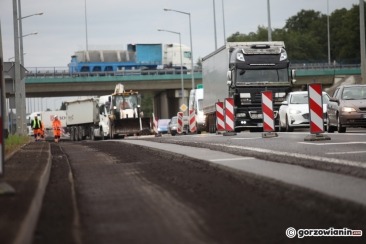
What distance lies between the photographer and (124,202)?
997 centimetres

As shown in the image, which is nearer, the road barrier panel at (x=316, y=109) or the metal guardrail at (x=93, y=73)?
Result: the road barrier panel at (x=316, y=109)

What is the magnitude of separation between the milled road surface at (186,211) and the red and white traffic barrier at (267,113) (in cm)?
1411

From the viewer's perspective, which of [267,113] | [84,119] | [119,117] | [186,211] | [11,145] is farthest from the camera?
[84,119]

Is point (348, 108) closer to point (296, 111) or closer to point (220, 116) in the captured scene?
point (296, 111)

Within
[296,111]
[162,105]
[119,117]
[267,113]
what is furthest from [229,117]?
[162,105]

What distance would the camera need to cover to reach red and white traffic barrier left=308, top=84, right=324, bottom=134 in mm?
21594

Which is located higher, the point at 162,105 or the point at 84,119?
the point at 162,105

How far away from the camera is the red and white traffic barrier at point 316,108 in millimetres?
21594

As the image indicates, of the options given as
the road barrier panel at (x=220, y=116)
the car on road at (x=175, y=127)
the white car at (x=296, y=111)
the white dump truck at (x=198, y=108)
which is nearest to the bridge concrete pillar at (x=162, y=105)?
the car on road at (x=175, y=127)

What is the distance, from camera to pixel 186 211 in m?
8.93

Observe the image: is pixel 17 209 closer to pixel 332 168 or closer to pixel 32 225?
pixel 32 225

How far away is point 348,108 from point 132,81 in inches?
2553

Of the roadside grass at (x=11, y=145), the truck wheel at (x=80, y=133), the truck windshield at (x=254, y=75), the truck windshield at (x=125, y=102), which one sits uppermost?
the truck windshield at (x=254, y=75)

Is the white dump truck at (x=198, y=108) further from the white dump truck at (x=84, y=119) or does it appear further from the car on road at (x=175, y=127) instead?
the white dump truck at (x=84, y=119)
